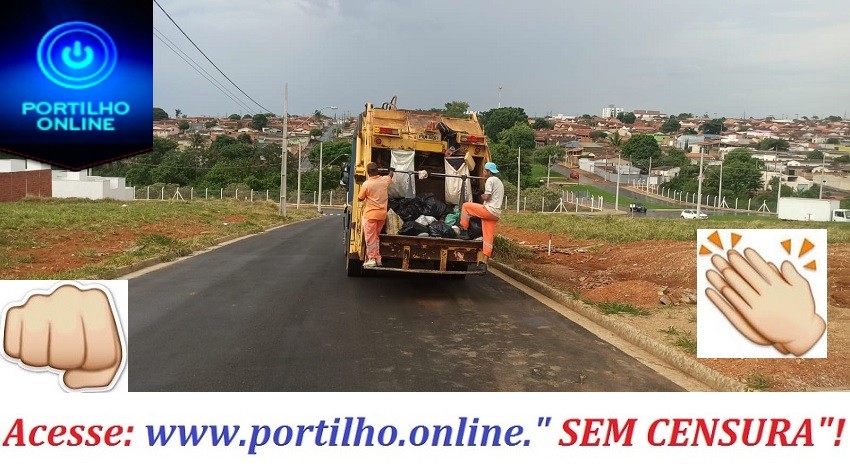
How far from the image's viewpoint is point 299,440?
4.40 m

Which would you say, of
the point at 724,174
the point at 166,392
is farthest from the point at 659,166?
the point at 166,392

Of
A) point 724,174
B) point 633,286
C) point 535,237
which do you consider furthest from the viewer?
point 724,174

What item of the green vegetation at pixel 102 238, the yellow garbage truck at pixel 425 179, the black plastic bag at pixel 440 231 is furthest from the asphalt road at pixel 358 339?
the green vegetation at pixel 102 238

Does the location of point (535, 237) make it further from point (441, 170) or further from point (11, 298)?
point (11, 298)

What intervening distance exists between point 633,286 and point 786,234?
5.24 metres

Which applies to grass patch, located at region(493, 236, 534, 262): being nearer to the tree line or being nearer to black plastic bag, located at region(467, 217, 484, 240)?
black plastic bag, located at region(467, 217, 484, 240)

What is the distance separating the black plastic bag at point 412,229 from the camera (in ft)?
34.9

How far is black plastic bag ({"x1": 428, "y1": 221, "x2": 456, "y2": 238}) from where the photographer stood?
34.9 feet

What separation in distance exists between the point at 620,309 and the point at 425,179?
401cm

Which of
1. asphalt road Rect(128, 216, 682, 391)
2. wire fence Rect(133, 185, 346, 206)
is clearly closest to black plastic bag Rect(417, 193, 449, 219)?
asphalt road Rect(128, 216, 682, 391)

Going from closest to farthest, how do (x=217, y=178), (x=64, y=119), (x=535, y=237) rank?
1. (x=64, y=119)
2. (x=535, y=237)
3. (x=217, y=178)

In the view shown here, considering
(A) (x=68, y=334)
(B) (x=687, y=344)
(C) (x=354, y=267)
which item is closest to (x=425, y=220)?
(C) (x=354, y=267)

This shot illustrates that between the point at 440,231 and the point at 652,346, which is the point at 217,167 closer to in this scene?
the point at 440,231

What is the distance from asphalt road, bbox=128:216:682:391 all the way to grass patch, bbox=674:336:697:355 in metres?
0.55
